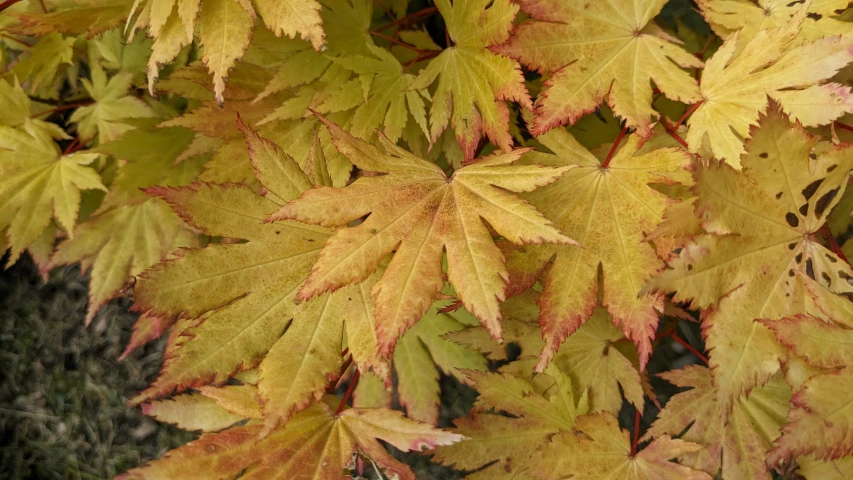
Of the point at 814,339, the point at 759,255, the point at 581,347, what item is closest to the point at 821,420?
the point at 814,339

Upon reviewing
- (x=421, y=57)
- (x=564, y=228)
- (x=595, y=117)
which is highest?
(x=421, y=57)

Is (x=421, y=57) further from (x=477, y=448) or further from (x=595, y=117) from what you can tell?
(x=477, y=448)

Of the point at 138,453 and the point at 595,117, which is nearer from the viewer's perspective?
the point at 595,117

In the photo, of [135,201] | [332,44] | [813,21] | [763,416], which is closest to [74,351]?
[135,201]

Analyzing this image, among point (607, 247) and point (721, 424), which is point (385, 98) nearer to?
point (607, 247)

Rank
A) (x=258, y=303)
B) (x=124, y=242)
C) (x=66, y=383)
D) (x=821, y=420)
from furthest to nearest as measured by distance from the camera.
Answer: (x=66, y=383) → (x=124, y=242) → (x=258, y=303) → (x=821, y=420)

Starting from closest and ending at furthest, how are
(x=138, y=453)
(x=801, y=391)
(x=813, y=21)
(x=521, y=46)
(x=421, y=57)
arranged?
(x=801, y=391) < (x=521, y=46) < (x=813, y=21) < (x=421, y=57) < (x=138, y=453)

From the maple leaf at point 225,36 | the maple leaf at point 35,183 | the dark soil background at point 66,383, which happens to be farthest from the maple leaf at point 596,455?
the dark soil background at point 66,383
